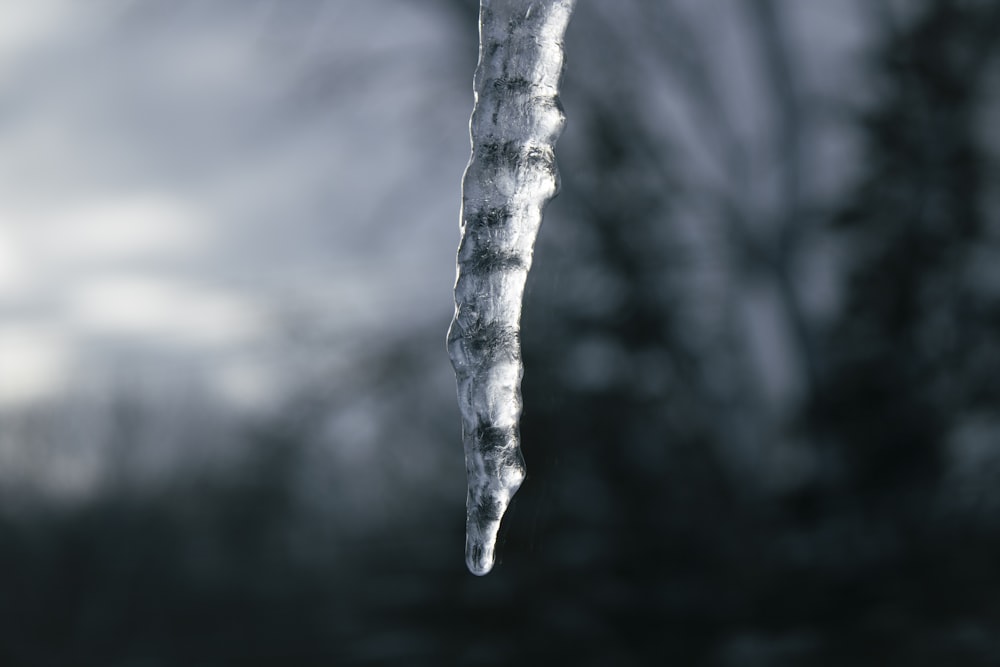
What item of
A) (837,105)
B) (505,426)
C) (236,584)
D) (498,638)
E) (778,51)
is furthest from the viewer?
(236,584)

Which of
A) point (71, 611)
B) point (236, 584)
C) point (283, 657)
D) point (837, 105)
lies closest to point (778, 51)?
point (837, 105)

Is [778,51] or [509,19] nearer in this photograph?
[509,19]

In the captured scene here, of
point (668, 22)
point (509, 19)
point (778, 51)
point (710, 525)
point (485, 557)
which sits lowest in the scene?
point (485, 557)

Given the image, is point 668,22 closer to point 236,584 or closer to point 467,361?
point 467,361

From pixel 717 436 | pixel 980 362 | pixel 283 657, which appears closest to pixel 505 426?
pixel 717 436

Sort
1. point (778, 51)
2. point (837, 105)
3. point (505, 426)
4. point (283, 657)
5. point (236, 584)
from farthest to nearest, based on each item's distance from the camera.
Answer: point (236, 584), point (283, 657), point (837, 105), point (778, 51), point (505, 426)

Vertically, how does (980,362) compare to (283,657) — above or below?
above
